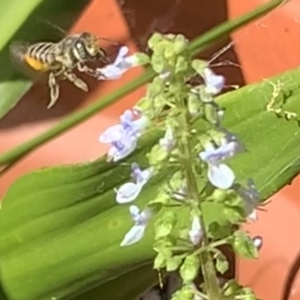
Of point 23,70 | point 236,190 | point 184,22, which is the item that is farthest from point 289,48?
point 236,190

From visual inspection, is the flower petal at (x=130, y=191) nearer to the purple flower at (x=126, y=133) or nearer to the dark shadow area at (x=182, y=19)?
the purple flower at (x=126, y=133)

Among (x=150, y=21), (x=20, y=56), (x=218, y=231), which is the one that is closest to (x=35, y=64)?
(x=20, y=56)

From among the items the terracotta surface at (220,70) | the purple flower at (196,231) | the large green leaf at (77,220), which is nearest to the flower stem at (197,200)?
the purple flower at (196,231)

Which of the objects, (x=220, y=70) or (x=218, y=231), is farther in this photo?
(x=220, y=70)

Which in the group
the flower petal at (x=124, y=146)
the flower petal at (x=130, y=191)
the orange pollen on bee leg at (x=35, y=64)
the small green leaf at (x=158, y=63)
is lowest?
the flower petal at (x=130, y=191)

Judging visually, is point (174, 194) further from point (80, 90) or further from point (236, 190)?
point (80, 90)

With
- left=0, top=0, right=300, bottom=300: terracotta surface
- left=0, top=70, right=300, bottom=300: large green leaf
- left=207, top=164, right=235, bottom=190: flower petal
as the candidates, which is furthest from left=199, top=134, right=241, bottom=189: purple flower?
left=0, top=0, right=300, bottom=300: terracotta surface

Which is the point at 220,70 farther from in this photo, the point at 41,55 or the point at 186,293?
the point at 186,293
